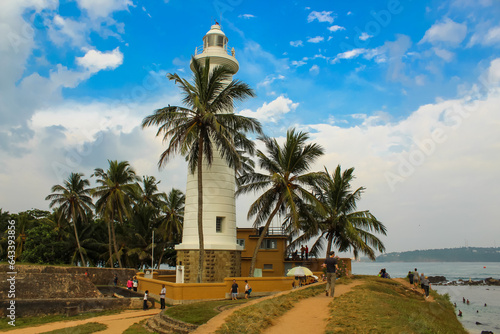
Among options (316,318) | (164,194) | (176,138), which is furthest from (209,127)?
(164,194)

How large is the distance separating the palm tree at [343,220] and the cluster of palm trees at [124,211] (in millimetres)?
19248

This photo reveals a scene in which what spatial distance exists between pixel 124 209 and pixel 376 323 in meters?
31.9

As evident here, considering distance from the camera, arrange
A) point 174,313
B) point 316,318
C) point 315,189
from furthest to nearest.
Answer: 1. point 315,189
2. point 174,313
3. point 316,318

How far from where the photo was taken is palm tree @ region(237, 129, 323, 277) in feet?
82.8

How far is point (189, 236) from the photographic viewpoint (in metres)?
24.8

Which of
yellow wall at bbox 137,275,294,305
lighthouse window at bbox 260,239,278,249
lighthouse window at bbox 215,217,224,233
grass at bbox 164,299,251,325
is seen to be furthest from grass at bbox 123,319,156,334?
lighthouse window at bbox 260,239,278,249

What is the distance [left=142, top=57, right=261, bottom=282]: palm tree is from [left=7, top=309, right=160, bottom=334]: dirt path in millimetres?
4160

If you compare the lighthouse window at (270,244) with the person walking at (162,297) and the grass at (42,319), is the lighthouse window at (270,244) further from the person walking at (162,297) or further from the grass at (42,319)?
the grass at (42,319)

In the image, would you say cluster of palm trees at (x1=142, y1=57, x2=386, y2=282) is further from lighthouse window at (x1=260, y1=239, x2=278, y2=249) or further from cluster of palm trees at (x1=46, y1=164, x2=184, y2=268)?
cluster of palm trees at (x1=46, y1=164, x2=184, y2=268)

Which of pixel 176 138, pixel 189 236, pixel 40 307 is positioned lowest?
pixel 40 307

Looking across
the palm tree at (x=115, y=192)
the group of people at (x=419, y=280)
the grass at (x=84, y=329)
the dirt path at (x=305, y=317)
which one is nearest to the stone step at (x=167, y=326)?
the grass at (x=84, y=329)

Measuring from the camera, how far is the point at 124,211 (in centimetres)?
3831

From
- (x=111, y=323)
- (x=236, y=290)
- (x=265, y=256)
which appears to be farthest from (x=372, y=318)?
(x=265, y=256)

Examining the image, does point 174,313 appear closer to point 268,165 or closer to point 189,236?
point 189,236
